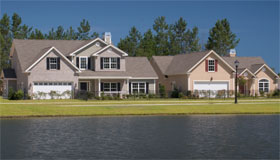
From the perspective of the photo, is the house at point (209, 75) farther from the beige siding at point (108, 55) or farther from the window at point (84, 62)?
the window at point (84, 62)

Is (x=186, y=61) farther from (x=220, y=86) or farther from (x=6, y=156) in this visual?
(x=6, y=156)

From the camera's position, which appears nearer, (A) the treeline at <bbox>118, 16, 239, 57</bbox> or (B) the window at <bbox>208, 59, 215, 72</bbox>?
(B) the window at <bbox>208, 59, 215, 72</bbox>

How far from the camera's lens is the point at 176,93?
58.1m

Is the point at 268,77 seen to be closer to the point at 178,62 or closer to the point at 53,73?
the point at 178,62

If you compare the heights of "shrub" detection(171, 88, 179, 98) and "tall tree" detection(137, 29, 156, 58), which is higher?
"tall tree" detection(137, 29, 156, 58)

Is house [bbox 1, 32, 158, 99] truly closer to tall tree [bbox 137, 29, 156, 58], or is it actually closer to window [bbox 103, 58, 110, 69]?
window [bbox 103, 58, 110, 69]

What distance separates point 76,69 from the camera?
53.0 meters

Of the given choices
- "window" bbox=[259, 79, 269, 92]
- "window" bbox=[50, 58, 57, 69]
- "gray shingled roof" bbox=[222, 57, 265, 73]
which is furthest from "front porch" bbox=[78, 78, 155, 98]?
"window" bbox=[259, 79, 269, 92]

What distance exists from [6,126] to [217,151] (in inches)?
537

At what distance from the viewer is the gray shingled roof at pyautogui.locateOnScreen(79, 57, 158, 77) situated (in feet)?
181

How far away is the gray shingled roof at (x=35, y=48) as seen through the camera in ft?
177

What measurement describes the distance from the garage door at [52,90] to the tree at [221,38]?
4730 centimetres

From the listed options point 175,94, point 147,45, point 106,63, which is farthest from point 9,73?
point 147,45

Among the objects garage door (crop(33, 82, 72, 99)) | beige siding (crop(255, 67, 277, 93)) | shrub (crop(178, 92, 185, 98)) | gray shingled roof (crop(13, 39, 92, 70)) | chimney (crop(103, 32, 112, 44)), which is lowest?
shrub (crop(178, 92, 185, 98))
